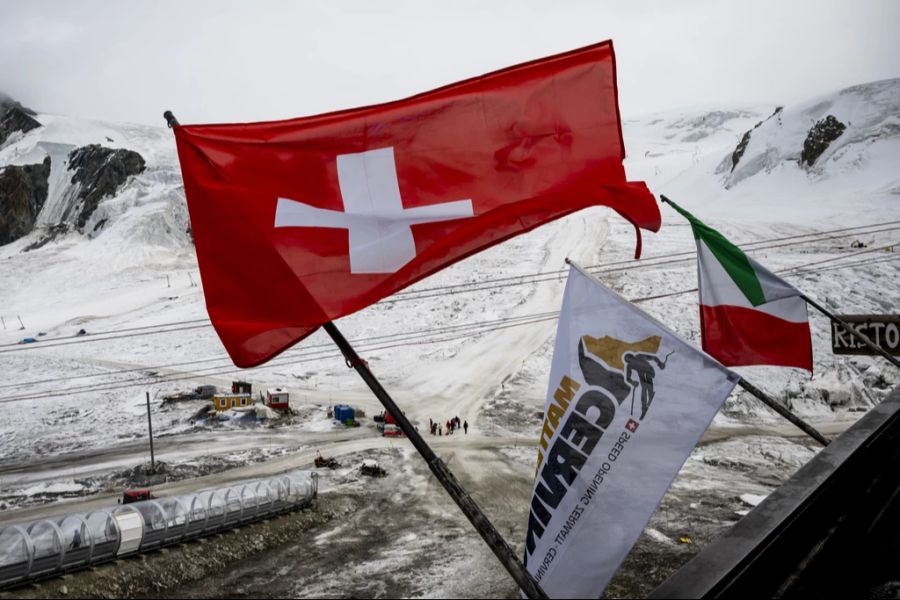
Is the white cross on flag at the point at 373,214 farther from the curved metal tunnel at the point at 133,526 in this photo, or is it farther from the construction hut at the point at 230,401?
the construction hut at the point at 230,401

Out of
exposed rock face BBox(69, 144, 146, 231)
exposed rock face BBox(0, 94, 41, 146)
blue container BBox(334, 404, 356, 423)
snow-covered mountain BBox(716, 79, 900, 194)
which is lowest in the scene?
blue container BBox(334, 404, 356, 423)

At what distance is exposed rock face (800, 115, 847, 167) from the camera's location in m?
69.9

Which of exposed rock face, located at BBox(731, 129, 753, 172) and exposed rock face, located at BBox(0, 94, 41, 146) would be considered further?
exposed rock face, located at BBox(0, 94, 41, 146)

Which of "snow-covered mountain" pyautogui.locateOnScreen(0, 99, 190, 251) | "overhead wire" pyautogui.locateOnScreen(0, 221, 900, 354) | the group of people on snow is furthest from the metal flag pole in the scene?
"snow-covered mountain" pyautogui.locateOnScreen(0, 99, 190, 251)

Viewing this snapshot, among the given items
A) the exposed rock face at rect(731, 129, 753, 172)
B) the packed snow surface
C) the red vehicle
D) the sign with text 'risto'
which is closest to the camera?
the sign with text 'risto'

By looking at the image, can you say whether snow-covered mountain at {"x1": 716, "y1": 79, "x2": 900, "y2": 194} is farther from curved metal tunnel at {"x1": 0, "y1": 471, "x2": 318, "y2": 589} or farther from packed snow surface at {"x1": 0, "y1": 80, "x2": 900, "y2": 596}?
curved metal tunnel at {"x1": 0, "y1": 471, "x2": 318, "y2": 589}

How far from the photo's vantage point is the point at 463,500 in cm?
378

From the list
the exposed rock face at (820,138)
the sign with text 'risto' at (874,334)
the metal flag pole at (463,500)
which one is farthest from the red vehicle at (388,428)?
the exposed rock face at (820,138)

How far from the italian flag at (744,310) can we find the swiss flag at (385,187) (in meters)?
3.71

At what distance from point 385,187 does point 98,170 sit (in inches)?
4601

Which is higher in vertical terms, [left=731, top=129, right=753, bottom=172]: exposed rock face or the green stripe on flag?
[left=731, top=129, right=753, bottom=172]: exposed rock face

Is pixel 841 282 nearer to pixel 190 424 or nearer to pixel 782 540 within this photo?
pixel 190 424

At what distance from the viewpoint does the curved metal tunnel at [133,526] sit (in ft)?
51.1

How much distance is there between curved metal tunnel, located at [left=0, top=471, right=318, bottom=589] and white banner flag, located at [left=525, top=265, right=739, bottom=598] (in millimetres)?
16810
